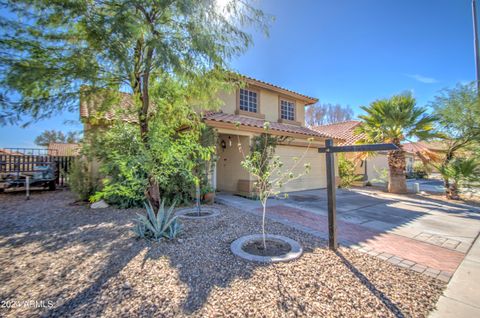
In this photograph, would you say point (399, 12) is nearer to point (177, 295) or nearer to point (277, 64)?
point (277, 64)

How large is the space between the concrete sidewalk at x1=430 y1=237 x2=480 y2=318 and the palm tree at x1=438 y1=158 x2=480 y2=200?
316 inches

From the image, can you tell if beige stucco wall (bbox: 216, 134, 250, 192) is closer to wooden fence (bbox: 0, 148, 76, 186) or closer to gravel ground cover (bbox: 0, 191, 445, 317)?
gravel ground cover (bbox: 0, 191, 445, 317)

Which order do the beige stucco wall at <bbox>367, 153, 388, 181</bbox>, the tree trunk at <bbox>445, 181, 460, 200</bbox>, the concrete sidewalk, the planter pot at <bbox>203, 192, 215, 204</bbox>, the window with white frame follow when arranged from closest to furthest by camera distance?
the concrete sidewalk < the planter pot at <bbox>203, 192, 215, 204</bbox> < the tree trunk at <bbox>445, 181, 460, 200</bbox> < the window with white frame < the beige stucco wall at <bbox>367, 153, 388, 181</bbox>

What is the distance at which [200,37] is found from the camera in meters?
4.14

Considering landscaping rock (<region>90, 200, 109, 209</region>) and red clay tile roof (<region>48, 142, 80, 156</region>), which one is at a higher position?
red clay tile roof (<region>48, 142, 80, 156</region>)

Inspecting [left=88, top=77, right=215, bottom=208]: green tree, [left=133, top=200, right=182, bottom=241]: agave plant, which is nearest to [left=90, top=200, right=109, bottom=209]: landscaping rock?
[left=88, top=77, right=215, bottom=208]: green tree

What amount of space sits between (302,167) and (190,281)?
31.2ft

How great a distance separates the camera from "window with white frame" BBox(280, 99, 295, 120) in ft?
40.6

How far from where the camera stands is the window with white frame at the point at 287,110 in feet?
40.6

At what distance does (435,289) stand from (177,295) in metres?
3.33

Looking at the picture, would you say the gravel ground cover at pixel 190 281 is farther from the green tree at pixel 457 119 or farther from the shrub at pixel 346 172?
the shrub at pixel 346 172

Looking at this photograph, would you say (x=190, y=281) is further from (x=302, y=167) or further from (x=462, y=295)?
(x=302, y=167)

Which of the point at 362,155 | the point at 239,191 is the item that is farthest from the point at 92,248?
the point at 362,155

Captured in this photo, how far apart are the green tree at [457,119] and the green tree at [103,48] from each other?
1147 centimetres
